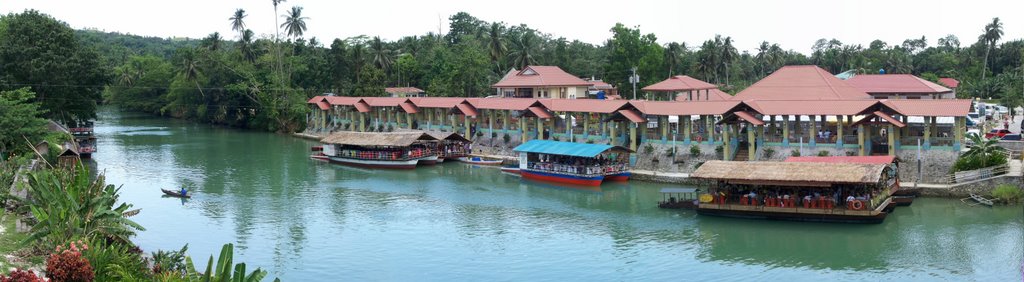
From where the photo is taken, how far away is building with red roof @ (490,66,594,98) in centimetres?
6341

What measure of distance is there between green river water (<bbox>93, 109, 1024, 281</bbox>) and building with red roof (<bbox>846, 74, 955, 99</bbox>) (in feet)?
53.2

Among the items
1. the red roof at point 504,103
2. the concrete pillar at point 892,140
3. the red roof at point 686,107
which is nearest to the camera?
the concrete pillar at point 892,140

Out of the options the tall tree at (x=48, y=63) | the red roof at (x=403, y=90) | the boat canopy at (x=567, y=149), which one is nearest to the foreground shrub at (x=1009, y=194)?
the boat canopy at (x=567, y=149)

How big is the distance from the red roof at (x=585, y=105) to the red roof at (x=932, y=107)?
1328 centimetres

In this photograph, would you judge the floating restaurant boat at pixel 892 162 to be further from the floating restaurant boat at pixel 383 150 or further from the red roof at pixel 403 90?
the red roof at pixel 403 90

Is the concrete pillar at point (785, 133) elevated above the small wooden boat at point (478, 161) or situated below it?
above

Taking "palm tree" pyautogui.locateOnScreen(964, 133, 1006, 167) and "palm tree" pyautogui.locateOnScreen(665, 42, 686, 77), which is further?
"palm tree" pyautogui.locateOnScreen(665, 42, 686, 77)

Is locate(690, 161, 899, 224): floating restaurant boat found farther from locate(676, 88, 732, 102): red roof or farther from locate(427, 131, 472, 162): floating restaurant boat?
locate(676, 88, 732, 102): red roof

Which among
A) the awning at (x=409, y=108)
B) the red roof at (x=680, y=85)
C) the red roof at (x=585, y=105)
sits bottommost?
the red roof at (x=585, y=105)

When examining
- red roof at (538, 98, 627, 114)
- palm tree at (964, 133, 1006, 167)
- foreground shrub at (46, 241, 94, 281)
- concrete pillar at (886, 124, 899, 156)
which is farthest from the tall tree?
palm tree at (964, 133, 1006, 167)

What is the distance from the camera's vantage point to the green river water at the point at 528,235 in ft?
86.3

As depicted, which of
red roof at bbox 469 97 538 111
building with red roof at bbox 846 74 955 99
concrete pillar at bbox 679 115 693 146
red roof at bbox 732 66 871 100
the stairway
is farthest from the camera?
red roof at bbox 469 97 538 111

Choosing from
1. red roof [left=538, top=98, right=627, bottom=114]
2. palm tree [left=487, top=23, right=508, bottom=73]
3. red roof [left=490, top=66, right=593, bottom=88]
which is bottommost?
red roof [left=538, top=98, right=627, bottom=114]

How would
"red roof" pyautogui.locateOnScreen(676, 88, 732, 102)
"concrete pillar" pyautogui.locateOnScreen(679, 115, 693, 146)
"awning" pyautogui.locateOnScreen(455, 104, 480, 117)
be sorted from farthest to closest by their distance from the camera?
"red roof" pyautogui.locateOnScreen(676, 88, 732, 102) < "awning" pyautogui.locateOnScreen(455, 104, 480, 117) < "concrete pillar" pyautogui.locateOnScreen(679, 115, 693, 146)
